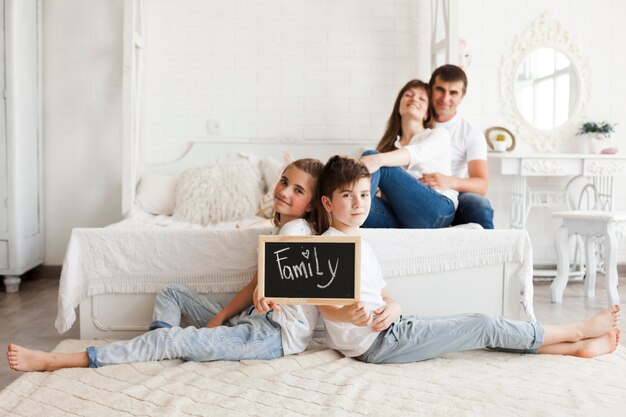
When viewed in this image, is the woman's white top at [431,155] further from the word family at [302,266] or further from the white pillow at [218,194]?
the white pillow at [218,194]

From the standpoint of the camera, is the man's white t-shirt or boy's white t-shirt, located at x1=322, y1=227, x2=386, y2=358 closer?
boy's white t-shirt, located at x1=322, y1=227, x2=386, y2=358

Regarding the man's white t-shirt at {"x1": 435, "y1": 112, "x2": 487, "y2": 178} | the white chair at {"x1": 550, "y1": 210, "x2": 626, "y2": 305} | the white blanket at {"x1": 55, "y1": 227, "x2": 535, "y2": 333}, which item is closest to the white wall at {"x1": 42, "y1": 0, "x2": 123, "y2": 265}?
the white blanket at {"x1": 55, "y1": 227, "x2": 535, "y2": 333}

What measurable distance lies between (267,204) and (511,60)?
6.77ft

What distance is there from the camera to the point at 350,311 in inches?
75.1

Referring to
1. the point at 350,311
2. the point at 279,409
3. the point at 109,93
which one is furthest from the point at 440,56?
the point at 279,409

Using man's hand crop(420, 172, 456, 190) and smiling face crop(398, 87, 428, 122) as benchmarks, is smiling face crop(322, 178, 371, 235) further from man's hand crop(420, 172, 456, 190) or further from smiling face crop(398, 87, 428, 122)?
smiling face crop(398, 87, 428, 122)

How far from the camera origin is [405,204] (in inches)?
100

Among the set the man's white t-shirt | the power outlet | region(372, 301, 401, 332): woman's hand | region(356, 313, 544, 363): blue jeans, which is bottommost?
region(356, 313, 544, 363): blue jeans

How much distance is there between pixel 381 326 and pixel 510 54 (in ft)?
10.2

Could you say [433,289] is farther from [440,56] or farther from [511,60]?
[511,60]

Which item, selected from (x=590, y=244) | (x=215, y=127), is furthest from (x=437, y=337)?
(x=215, y=127)

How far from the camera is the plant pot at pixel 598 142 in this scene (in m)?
4.37

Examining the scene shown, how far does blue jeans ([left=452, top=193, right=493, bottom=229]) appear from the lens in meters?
2.63

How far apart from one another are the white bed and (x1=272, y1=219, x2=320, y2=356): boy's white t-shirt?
32cm
